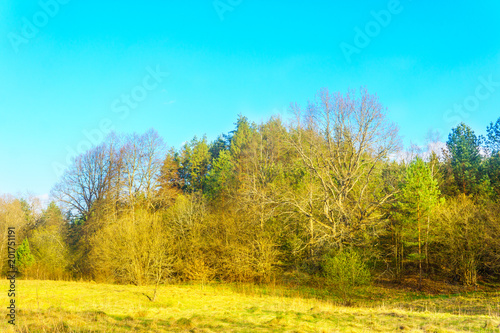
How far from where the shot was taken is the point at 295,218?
77.7 ft

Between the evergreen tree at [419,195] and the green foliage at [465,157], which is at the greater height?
the green foliage at [465,157]

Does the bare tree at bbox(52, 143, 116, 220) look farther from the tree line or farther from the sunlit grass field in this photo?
the sunlit grass field

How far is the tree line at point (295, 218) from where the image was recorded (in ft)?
65.0

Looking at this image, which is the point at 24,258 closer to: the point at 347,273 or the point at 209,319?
the point at 209,319

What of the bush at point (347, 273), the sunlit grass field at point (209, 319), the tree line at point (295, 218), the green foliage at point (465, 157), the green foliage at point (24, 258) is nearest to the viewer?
the sunlit grass field at point (209, 319)

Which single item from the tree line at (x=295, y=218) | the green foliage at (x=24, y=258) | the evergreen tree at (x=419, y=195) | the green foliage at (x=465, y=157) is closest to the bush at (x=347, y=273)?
the tree line at (x=295, y=218)

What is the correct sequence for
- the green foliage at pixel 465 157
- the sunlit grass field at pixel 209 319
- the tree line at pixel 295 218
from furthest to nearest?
the green foliage at pixel 465 157, the tree line at pixel 295 218, the sunlit grass field at pixel 209 319

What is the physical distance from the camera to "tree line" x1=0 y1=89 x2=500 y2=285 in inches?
779

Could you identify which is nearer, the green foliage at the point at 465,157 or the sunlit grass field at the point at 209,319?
the sunlit grass field at the point at 209,319

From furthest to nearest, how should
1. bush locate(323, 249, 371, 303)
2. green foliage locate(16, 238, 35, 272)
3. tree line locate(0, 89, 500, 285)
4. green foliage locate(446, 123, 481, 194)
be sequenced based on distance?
1. green foliage locate(446, 123, 481, 194)
2. green foliage locate(16, 238, 35, 272)
3. tree line locate(0, 89, 500, 285)
4. bush locate(323, 249, 371, 303)

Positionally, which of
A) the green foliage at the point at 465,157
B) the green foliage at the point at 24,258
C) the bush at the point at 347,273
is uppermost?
the green foliage at the point at 465,157

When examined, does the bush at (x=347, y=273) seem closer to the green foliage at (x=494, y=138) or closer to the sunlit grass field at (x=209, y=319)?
the sunlit grass field at (x=209, y=319)

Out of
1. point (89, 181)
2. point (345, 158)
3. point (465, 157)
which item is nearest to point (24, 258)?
point (89, 181)

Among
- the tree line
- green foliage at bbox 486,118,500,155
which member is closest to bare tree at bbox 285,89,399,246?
the tree line
